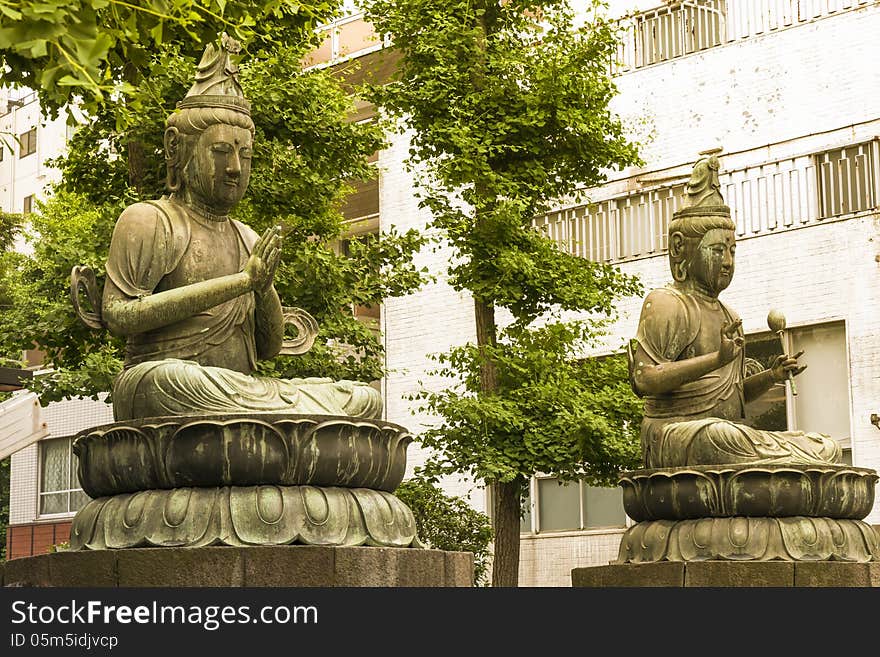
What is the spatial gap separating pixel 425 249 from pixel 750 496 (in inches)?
484

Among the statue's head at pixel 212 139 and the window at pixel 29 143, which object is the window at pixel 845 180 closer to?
the statue's head at pixel 212 139

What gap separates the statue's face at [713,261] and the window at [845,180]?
7365mm

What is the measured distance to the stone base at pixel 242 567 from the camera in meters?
6.57

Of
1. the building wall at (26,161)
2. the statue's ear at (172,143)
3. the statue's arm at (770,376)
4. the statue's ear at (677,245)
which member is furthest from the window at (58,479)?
the statue's ear at (172,143)

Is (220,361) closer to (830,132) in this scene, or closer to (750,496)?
(750,496)

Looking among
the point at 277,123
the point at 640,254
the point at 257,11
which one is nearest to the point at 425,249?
the point at 640,254

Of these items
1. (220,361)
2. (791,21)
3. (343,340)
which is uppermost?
(791,21)

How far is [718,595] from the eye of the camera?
5883mm

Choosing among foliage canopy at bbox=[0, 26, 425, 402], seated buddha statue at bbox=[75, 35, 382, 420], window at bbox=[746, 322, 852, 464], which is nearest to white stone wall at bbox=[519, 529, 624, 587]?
window at bbox=[746, 322, 852, 464]

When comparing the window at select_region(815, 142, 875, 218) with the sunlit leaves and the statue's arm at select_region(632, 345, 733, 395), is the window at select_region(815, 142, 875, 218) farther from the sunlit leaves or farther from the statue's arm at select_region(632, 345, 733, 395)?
the sunlit leaves

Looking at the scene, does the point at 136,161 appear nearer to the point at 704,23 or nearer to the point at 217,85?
the point at 217,85

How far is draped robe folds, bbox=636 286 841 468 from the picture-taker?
29.8 feet

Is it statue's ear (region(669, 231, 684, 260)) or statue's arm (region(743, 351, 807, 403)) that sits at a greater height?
statue's ear (region(669, 231, 684, 260))

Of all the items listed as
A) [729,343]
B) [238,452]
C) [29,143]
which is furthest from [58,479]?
[238,452]
